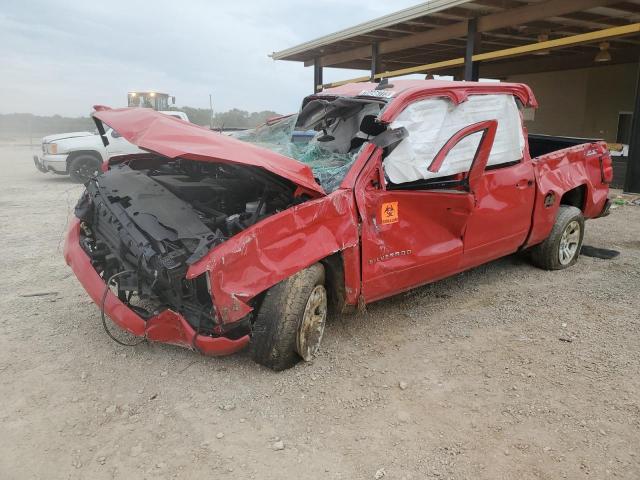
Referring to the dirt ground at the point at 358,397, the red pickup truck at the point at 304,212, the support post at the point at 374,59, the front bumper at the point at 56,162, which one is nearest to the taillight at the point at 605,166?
the red pickup truck at the point at 304,212

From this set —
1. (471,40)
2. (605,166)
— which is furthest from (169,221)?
(471,40)

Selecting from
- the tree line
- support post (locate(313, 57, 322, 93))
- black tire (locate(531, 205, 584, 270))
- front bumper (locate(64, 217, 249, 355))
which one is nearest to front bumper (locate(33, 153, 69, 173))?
support post (locate(313, 57, 322, 93))

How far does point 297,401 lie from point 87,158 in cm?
1083

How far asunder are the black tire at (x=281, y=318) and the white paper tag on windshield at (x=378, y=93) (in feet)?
4.96

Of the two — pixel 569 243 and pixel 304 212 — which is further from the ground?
pixel 304 212

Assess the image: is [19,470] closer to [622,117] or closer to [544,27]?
[544,27]

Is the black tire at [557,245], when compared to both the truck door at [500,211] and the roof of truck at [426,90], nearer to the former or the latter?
the truck door at [500,211]

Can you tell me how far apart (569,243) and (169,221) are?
421 centimetres

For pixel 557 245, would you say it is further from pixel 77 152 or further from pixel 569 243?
pixel 77 152

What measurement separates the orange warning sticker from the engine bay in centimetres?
60

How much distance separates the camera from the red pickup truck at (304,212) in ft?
9.64

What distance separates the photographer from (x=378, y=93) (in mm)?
3902

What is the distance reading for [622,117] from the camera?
1461cm

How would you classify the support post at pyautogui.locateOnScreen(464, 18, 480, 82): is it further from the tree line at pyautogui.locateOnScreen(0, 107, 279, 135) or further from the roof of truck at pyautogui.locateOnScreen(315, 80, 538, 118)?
the tree line at pyautogui.locateOnScreen(0, 107, 279, 135)
